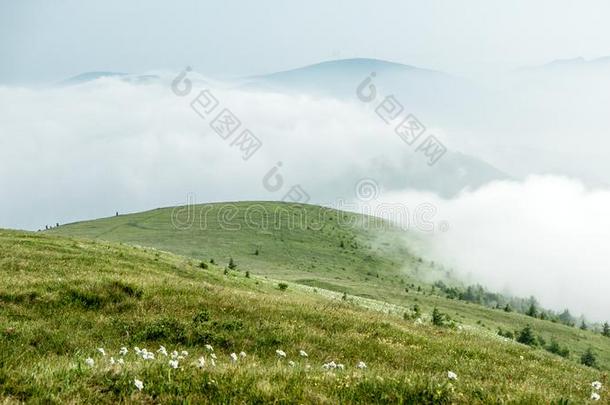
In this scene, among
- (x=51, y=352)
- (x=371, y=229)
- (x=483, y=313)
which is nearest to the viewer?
(x=51, y=352)

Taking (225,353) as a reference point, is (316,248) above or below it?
above

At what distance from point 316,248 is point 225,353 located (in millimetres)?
111971

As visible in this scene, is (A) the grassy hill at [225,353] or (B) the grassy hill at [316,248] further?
(B) the grassy hill at [316,248]

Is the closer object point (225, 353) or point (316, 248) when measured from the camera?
point (225, 353)

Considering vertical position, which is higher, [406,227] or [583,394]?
[406,227]

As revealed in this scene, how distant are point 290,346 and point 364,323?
4665mm

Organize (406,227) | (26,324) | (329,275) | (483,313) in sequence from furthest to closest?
(406,227), (329,275), (483,313), (26,324)

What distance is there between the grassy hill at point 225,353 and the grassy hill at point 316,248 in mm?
55632

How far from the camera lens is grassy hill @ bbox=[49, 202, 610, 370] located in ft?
265

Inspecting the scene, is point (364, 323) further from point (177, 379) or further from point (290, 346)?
point (177, 379)

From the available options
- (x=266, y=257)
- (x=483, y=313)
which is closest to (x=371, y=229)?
(x=266, y=257)

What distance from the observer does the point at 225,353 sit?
566 inches

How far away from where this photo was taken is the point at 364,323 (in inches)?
750

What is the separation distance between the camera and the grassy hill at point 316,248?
80.6 metres
